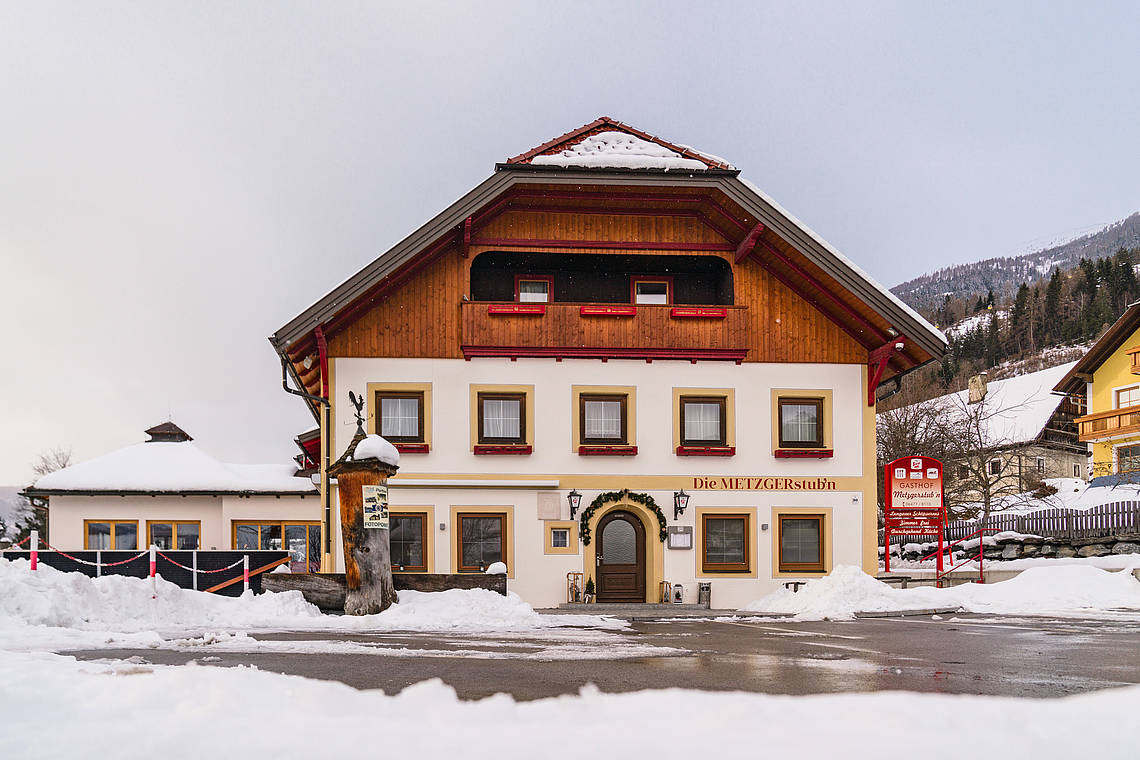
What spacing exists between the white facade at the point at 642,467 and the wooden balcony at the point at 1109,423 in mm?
36369

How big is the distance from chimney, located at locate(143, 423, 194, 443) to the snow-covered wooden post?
86.4ft

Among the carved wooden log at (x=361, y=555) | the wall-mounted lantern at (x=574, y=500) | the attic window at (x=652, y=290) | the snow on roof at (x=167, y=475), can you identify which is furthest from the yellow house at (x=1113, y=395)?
the carved wooden log at (x=361, y=555)

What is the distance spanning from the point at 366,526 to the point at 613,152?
11115 mm

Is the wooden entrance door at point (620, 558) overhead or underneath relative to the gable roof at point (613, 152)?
underneath

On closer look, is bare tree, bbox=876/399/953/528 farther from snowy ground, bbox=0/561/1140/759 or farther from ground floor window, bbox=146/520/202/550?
snowy ground, bbox=0/561/1140/759

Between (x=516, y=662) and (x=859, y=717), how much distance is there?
4.98 meters

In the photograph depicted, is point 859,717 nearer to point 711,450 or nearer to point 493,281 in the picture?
point 711,450

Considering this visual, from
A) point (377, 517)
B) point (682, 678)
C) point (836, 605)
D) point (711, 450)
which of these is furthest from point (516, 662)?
point (711, 450)

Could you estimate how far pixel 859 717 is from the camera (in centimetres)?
509

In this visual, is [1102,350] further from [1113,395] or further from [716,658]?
[716,658]

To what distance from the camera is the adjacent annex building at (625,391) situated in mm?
23109

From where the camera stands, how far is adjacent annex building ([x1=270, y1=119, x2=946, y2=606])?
2311 cm

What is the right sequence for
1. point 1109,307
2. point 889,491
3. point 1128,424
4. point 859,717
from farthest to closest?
point 1109,307, point 1128,424, point 889,491, point 859,717

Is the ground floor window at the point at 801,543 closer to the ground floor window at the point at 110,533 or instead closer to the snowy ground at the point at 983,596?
the snowy ground at the point at 983,596
